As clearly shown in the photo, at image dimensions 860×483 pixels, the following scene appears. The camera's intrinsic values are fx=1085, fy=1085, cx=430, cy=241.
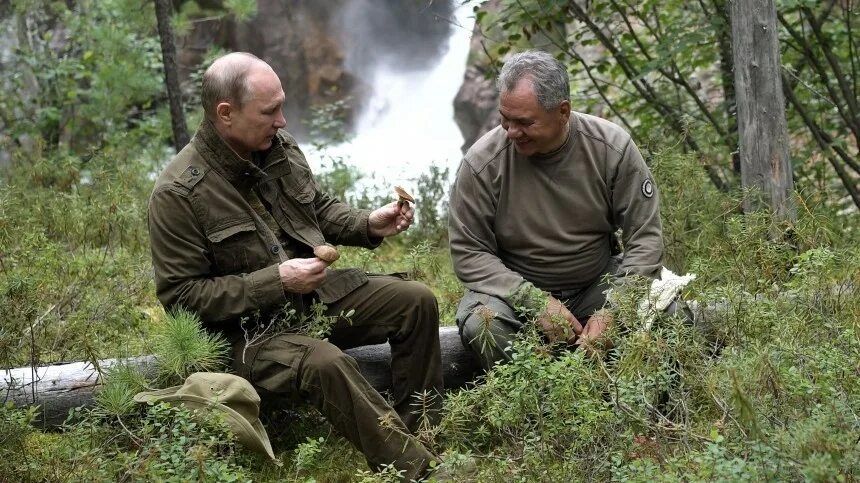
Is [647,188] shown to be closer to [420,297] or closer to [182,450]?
[420,297]

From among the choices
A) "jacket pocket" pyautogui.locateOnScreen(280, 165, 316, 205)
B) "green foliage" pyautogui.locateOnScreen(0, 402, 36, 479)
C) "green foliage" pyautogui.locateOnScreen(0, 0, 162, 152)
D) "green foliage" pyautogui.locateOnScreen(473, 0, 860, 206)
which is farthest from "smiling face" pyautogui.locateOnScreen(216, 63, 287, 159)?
"green foliage" pyautogui.locateOnScreen(0, 0, 162, 152)

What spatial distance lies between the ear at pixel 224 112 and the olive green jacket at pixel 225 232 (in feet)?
0.22

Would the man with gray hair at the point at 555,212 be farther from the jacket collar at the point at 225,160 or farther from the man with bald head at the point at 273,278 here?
the jacket collar at the point at 225,160

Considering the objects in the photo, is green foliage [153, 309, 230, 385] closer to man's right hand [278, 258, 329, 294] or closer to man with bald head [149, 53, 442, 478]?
man with bald head [149, 53, 442, 478]

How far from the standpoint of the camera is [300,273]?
4.29m

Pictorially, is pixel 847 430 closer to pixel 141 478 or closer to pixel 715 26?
pixel 141 478

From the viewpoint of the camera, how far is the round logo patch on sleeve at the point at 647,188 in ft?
15.9

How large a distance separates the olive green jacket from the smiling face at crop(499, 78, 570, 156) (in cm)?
92

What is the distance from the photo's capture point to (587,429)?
3.75m

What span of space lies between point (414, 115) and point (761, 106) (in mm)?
11082

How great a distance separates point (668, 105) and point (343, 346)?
12.1 feet

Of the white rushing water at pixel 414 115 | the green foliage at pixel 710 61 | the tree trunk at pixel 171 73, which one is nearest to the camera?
the green foliage at pixel 710 61

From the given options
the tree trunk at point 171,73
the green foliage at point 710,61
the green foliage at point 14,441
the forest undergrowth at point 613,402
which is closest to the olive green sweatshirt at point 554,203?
the forest undergrowth at point 613,402

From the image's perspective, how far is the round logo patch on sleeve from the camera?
4.86 meters
